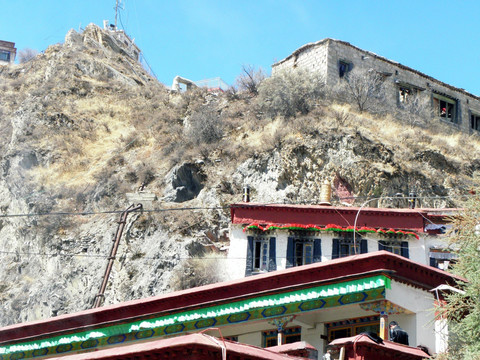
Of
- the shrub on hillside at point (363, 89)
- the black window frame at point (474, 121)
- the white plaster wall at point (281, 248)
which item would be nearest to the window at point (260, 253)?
the white plaster wall at point (281, 248)

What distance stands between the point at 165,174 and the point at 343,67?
45.0 ft

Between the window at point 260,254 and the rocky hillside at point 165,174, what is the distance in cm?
396

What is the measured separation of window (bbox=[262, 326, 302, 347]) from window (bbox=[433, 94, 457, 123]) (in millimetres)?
34304

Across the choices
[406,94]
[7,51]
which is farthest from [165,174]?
[7,51]

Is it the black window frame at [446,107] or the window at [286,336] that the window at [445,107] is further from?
the window at [286,336]

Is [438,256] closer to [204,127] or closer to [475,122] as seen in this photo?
[204,127]

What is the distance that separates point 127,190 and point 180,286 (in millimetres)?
11241

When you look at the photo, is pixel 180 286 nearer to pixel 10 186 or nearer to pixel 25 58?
pixel 10 186

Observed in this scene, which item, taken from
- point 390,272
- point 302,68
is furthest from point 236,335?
point 302,68

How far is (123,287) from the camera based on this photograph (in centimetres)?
3422

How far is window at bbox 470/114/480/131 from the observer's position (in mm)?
51219

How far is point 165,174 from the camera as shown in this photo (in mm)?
42688

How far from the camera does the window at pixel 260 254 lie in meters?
29.3

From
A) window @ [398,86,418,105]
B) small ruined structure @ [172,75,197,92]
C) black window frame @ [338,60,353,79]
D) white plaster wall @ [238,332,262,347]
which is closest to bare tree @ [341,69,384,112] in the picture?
black window frame @ [338,60,353,79]
